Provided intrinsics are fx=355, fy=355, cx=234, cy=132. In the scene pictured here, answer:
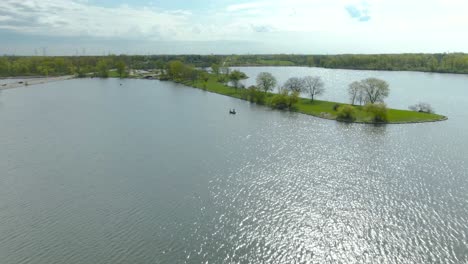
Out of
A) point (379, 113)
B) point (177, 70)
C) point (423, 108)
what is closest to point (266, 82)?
point (379, 113)

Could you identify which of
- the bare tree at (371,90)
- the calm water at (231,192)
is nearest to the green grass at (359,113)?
the calm water at (231,192)

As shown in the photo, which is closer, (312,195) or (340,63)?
(312,195)

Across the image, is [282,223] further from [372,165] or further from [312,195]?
[372,165]

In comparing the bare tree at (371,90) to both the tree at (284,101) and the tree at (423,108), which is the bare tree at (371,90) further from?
the tree at (284,101)

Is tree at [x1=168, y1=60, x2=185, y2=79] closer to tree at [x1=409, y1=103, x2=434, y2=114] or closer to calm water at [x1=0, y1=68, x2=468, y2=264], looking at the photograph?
calm water at [x1=0, y1=68, x2=468, y2=264]

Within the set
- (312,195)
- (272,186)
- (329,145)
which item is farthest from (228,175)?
(329,145)
